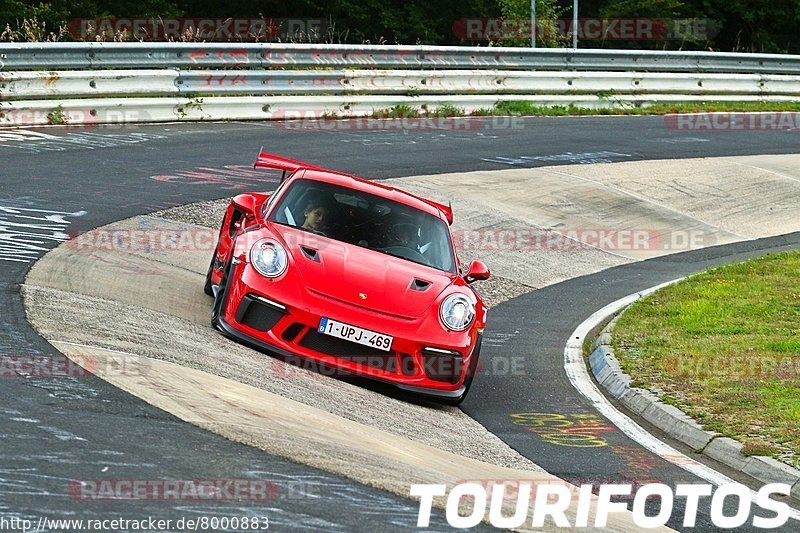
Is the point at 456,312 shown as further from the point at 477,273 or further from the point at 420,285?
the point at 477,273

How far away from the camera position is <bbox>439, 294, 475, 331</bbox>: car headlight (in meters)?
8.78

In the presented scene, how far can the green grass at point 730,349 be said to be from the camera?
8430mm

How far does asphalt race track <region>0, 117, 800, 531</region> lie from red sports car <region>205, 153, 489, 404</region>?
2.12 feet

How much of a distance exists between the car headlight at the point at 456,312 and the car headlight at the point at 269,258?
3.83ft

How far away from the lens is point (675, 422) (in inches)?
340

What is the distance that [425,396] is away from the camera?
28.4 ft

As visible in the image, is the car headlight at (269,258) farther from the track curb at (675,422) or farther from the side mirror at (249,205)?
the track curb at (675,422)

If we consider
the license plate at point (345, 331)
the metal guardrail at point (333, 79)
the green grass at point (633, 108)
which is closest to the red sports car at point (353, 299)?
the license plate at point (345, 331)

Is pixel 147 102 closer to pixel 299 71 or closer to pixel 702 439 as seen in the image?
pixel 299 71

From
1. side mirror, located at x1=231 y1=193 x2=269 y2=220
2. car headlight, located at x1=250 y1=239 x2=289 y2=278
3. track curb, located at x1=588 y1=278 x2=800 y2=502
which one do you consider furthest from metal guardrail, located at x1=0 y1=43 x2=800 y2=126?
car headlight, located at x1=250 y1=239 x2=289 y2=278

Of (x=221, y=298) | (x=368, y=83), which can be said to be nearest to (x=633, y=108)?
(x=368, y=83)

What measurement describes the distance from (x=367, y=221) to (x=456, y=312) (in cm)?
129

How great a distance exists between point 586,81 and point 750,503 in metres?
19.7

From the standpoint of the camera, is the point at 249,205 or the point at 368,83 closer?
the point at 249,205
